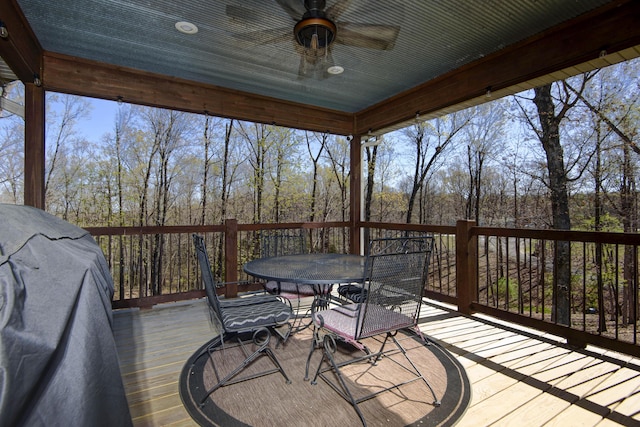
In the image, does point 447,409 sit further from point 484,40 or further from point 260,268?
point 484,40

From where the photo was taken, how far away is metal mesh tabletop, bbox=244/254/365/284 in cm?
238

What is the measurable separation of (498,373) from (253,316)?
6.29 feet

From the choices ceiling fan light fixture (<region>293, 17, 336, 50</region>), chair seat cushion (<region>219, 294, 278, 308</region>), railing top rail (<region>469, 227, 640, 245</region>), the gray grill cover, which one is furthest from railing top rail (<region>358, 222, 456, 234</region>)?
the gray grill cover

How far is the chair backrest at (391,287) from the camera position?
6.47ft

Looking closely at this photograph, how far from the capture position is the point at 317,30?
264 centimetres

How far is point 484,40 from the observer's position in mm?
3270

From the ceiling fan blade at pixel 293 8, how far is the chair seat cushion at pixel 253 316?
2441 millimetres

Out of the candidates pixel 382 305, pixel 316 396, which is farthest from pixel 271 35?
pixel 316 396

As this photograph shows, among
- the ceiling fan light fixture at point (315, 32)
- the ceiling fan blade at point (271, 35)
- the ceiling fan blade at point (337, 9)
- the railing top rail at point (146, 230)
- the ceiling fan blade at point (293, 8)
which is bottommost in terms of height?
the railing top rail at point (146, 230)

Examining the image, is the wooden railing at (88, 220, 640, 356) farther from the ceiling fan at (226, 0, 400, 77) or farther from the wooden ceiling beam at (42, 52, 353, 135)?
the ceiling fan at (226, 0, 400, 77)

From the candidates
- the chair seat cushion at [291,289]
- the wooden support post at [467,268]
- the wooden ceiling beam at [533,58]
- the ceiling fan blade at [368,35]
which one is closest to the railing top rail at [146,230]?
the chair seat cushion at [291,289]

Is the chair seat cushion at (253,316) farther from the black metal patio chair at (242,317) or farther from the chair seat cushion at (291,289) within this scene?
the chair seat cushion at (291,289)

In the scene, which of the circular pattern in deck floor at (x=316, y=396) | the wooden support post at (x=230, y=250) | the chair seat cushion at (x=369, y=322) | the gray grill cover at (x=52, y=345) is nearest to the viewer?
the gray grill cover at (x=52, y=345)

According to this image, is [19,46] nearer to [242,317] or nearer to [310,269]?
[242,317]
